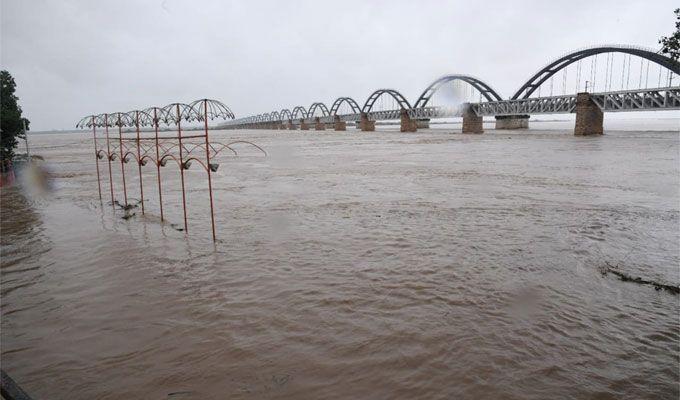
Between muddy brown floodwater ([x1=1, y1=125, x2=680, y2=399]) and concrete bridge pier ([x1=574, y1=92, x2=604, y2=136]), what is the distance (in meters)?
58.3

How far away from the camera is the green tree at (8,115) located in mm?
29291

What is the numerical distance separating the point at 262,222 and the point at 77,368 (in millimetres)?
7975

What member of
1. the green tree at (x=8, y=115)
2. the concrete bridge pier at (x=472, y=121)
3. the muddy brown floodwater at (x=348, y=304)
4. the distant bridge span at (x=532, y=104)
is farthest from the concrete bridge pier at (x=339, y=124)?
the muddy brown floodwater at (x=348, y=304)

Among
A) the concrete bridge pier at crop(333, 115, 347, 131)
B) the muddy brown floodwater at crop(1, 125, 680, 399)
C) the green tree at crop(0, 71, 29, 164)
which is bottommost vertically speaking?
the muddy brown floodwater at crop(1, 125, 680, 399)

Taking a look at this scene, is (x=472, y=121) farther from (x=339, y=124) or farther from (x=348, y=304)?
(x=348, y=304)

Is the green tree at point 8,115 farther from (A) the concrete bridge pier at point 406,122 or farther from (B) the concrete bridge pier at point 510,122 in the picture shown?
(B) the concrete bridge pier at point 510,122

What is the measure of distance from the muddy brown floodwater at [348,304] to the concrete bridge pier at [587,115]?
5826 cm

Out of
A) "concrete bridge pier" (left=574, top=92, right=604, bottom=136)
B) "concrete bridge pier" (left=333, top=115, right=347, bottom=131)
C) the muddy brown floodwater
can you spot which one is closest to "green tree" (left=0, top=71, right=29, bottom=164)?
the muddy brown floodwater

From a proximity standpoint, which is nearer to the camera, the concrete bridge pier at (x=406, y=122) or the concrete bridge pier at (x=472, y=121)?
the concrete bridge pier at (x=472, y=121)

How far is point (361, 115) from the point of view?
139625 millimetres

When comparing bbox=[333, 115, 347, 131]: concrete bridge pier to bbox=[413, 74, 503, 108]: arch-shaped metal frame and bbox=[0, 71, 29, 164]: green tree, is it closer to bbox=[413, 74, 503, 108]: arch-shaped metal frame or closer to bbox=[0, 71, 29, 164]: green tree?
bbox=[413, 74, 503, 108]: arch-shaped metal frame

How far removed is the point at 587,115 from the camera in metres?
65.4

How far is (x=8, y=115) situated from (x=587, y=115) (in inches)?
2731

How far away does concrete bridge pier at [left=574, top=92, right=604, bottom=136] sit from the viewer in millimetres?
65375
